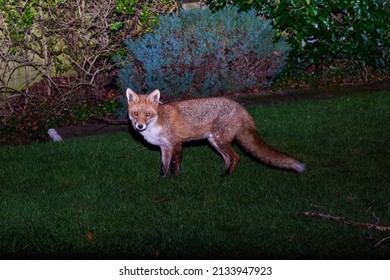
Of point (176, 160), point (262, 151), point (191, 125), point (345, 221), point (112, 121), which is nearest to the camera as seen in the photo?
point (345, 221)

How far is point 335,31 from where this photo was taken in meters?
12.7

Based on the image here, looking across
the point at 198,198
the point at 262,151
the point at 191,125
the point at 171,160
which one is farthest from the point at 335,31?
the point at 198,198

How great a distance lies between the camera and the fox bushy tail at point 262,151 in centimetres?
770

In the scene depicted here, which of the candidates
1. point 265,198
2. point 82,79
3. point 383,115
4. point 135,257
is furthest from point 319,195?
point 82,79

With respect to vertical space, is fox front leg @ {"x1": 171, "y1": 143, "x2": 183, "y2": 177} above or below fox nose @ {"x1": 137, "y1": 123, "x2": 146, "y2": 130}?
below

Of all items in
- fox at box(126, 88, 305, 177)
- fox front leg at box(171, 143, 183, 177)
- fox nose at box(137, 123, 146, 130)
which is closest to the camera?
fox nose at box(137, 123, 146, 130)

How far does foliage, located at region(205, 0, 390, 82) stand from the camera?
1236 centimetres

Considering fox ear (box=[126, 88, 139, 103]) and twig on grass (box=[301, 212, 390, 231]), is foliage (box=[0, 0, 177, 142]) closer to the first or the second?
fox ear (box=[126, 88, 139, 103])

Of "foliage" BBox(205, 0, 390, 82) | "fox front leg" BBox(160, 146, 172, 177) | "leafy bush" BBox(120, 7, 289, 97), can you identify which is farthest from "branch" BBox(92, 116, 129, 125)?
"foliage" BBox(205, 0, 390, 82)

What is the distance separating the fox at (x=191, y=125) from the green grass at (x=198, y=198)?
0.25 m

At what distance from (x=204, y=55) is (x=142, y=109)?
3573mm

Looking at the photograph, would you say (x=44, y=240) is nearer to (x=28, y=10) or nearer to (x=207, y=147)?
(x=207, y=147)

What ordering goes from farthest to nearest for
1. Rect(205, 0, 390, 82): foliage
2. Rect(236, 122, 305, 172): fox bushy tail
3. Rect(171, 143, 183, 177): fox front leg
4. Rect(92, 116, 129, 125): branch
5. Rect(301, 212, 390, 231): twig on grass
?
1. Rect(205, 0, 390, 82): foliage
2. Rect(92, 116, 129, 125): branch
3. Rect(171, 143, 183, 177): fox front leg
4. Rect(236, 122, 305, 172): fox bushy tail
5. Rect(301, 212, 390, 231): twig on grass

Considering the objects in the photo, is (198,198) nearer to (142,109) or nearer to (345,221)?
(142,109)
